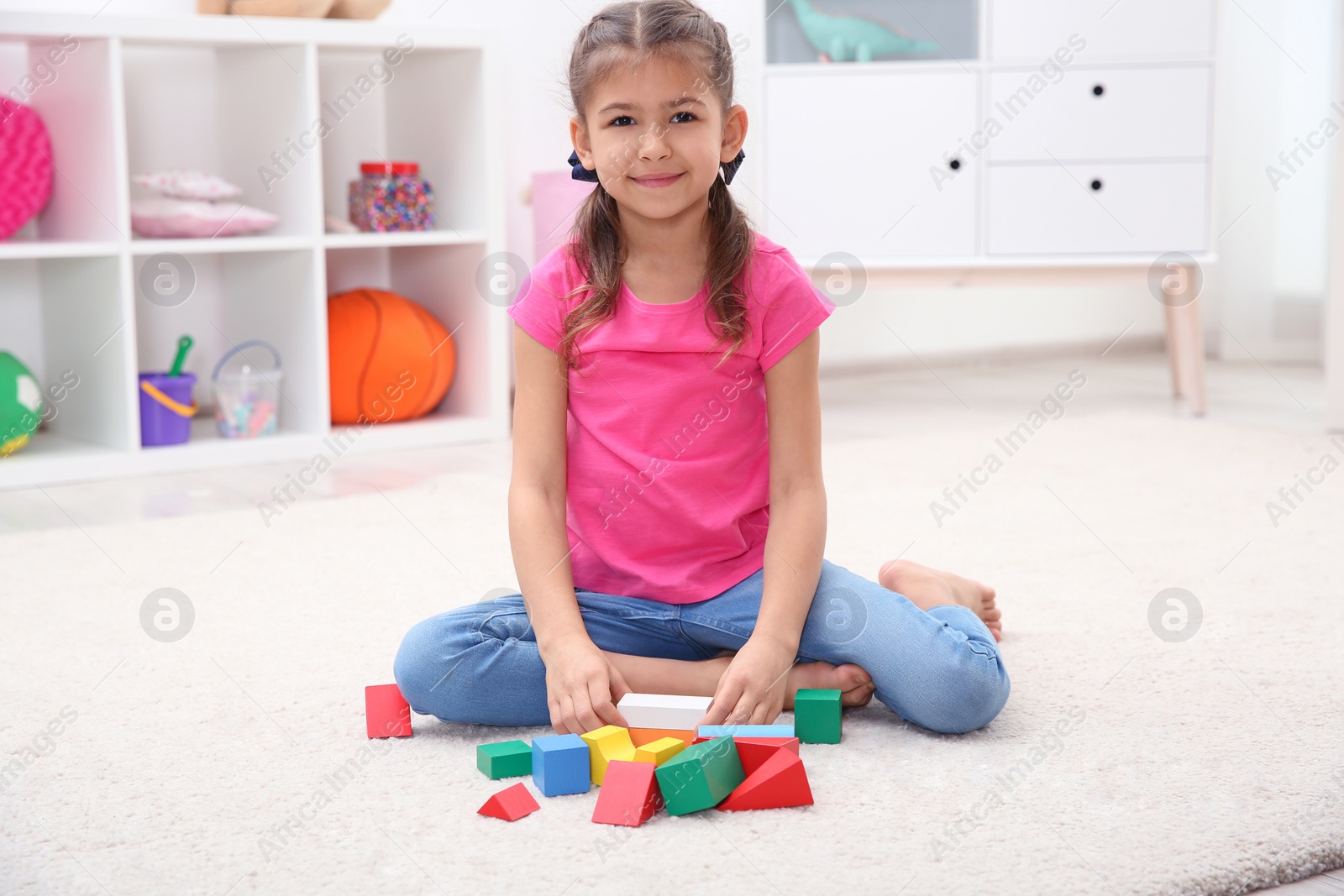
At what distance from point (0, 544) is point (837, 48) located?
1.59m

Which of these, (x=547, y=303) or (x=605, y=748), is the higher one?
(x=547, y=303)

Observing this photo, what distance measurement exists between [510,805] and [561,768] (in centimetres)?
5

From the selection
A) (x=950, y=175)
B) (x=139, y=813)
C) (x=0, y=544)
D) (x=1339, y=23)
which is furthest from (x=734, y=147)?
(x=1339, y=23)

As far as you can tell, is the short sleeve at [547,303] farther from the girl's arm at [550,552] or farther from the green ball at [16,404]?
the green ball at [16,404]

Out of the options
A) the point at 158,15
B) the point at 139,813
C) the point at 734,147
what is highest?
the point at 158,15

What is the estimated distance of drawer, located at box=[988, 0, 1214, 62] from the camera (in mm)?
2330

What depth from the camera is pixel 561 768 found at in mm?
836

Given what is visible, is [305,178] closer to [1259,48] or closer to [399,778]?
[399,778]

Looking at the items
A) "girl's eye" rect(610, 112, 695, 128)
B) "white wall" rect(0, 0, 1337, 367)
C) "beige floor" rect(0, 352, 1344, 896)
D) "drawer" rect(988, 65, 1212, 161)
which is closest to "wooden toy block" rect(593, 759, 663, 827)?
"girl's eye" rect(610, 112, 695, 128)

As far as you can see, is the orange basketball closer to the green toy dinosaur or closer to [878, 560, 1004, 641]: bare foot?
the green toy dinosaur

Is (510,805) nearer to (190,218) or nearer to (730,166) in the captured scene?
(730,166)

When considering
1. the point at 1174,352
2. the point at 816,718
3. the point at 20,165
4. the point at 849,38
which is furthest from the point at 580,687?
the point at 1174,352

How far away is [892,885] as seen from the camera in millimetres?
711

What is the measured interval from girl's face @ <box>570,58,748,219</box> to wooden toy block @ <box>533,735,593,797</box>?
36cm
